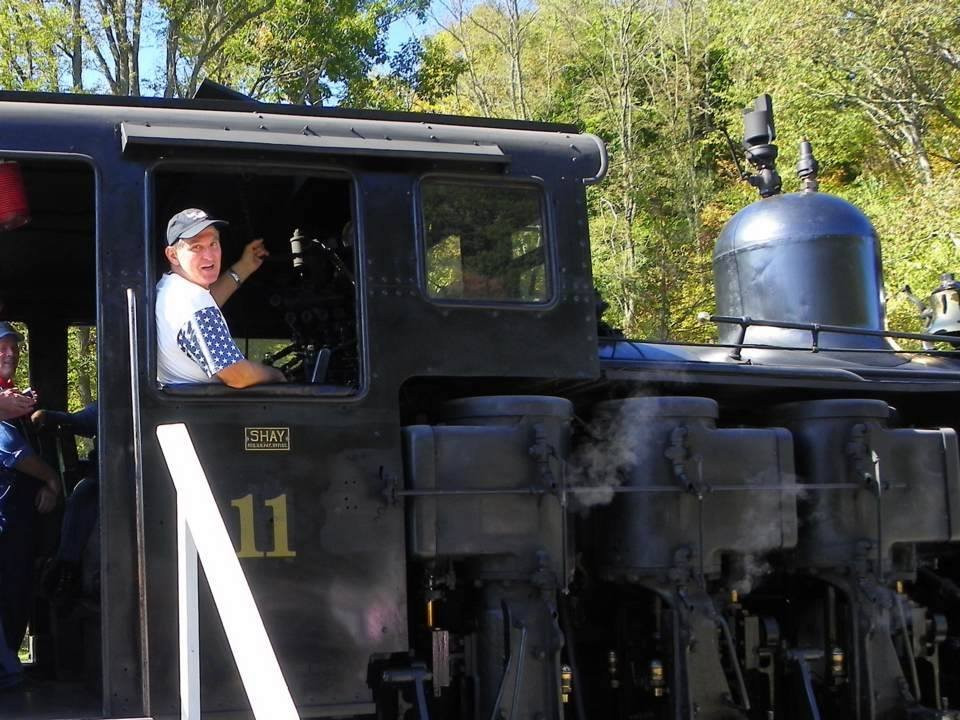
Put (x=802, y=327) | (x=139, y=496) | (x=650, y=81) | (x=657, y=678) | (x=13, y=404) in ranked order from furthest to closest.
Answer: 1. (x=650, y=81)
2. (x=802, y=327)
3. (x=657, y=678)
4. (x=13, y=404)
5. (x=139, y=496)

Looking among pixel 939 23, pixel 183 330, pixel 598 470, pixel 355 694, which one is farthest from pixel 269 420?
pixel 939 23

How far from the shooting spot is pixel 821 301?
6.41 m

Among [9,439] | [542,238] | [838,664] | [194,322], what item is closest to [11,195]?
[194,322]

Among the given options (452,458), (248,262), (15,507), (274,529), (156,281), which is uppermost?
(248,262)

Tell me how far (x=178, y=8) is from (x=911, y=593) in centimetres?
1581

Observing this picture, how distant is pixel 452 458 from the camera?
4.22 meters

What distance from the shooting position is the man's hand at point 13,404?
455 cm

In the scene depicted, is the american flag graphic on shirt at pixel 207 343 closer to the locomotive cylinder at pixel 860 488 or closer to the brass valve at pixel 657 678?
the brass valve at pixel 657 678

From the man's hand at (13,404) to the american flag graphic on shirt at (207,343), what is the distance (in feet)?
3.31

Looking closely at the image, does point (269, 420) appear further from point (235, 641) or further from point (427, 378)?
point (235, 641)

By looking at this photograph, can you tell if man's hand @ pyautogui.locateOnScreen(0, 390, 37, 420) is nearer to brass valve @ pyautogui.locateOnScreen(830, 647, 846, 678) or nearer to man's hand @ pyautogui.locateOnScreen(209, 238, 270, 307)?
man's hand @ pyautogui.locateOnScreen(209, 238, 270, 307)

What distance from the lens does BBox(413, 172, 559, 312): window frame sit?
4.29m

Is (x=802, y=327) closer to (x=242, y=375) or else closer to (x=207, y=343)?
(x=242, y=375)

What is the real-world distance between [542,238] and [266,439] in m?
1.34
